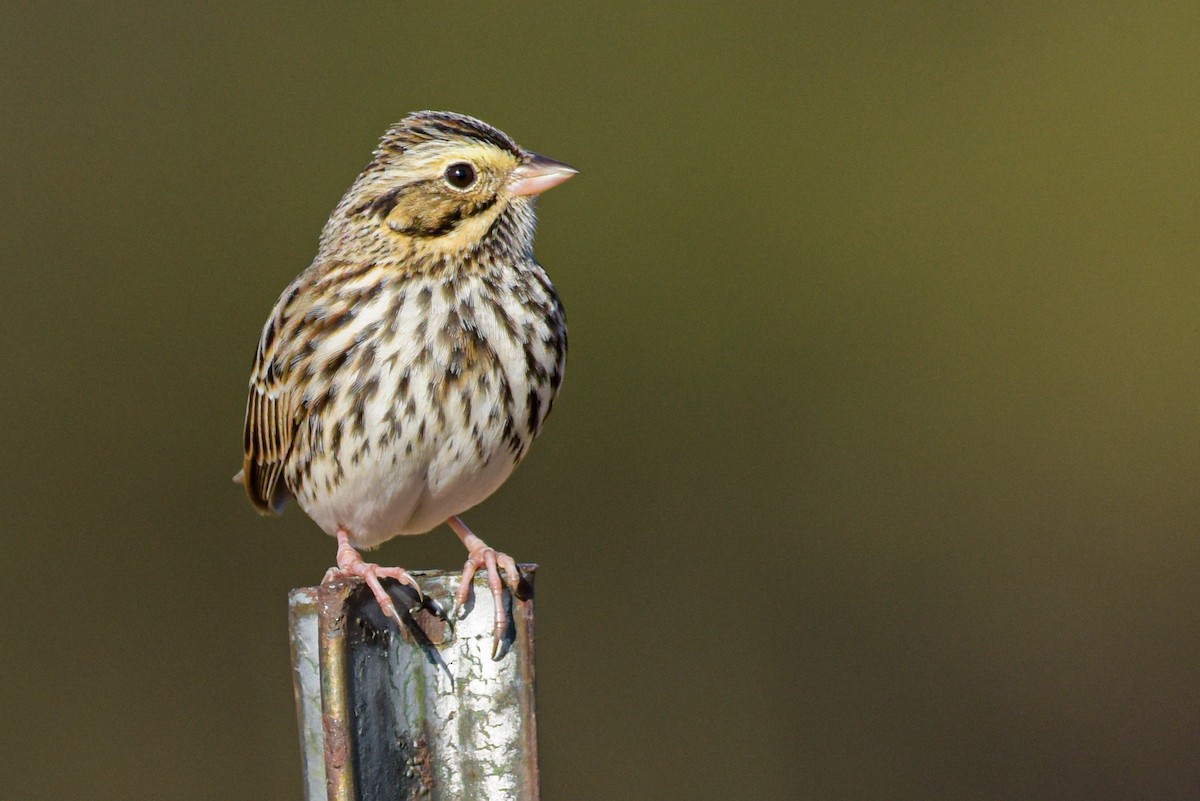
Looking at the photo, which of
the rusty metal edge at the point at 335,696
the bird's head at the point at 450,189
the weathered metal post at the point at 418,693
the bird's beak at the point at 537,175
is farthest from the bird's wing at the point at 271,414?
the rusty metal edge at the point at 335,696

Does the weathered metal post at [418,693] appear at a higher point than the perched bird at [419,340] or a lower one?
lower

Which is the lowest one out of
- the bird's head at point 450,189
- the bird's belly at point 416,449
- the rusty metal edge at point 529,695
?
the rusty metal edge at point 529,695

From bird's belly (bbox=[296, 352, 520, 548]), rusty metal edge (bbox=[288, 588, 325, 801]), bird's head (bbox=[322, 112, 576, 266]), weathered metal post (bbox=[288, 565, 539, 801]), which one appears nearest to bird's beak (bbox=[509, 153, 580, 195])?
bird's head (bbox=[322, 112, 576, 266])

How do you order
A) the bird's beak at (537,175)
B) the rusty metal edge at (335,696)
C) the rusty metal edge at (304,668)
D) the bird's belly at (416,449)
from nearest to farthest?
the rusty metal edge at (335,696), the rusty metal edge at (304,668), the bird's belly at (416,449), the bird's beak at (537,175)

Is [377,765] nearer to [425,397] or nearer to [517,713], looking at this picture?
[517,713]

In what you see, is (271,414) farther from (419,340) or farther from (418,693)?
(418,693)

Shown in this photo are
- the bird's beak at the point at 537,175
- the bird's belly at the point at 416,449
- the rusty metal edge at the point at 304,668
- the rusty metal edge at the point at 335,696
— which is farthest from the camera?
the bird's beak at the point at 537,175

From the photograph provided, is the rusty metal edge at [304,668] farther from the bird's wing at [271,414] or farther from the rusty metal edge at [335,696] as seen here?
the bird's wing at [271,414]

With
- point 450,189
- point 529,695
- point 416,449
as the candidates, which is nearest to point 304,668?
point 529,695

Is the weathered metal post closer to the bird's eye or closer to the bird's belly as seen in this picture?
the bird's belly
